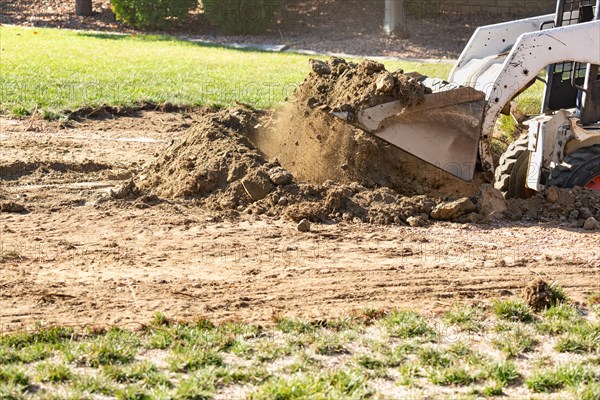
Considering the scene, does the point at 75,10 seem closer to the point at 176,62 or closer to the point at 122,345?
the point at 176,62

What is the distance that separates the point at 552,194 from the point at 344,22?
18569mm

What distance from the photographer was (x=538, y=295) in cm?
659

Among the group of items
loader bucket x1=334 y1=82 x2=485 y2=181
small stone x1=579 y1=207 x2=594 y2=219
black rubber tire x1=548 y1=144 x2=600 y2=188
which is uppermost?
loader bucket x1=334 y1=82 x2=485 y2=181

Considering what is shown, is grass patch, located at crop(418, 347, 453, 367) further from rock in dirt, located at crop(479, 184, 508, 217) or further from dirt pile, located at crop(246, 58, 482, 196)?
dirt pile, located at crop(246, 58, 482, 196)

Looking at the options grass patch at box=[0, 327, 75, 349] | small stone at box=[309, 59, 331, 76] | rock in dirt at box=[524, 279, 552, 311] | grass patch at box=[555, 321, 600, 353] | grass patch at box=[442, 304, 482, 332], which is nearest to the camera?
grass patch at box=[0, 327, 75, 349]

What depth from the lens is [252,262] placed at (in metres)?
7.52

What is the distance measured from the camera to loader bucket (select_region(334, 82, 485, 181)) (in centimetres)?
873

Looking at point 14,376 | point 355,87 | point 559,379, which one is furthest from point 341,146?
point 14,376

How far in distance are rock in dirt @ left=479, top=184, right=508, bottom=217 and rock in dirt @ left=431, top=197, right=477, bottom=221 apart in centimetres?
11

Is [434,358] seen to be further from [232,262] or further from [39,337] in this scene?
[39,337]

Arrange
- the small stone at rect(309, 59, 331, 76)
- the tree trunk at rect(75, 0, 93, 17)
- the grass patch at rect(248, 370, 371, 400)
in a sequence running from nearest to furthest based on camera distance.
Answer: the grass patch at rect(248, 370, 371, 400) → the small stone at rect(309, 59, 331, 76) → the tree trunk at rect(75, 0, 93, 17)

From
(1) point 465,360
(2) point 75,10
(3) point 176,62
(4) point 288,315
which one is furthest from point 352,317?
(2) point 75,10

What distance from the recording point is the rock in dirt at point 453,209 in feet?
28.7

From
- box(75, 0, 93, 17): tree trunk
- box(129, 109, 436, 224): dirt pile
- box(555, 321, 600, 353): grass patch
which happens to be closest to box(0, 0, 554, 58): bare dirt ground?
box(75, 0, 93, 17): tree trunk
